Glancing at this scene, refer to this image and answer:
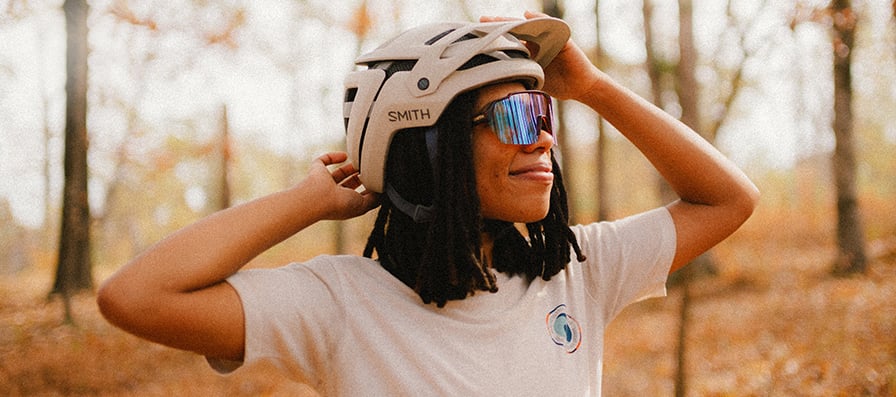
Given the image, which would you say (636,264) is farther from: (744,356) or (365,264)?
(744,356)

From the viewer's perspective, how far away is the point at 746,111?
33156 mm

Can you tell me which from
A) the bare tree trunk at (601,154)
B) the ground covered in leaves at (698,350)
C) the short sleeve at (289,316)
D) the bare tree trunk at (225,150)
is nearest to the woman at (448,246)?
the short sleeve at (289,316)

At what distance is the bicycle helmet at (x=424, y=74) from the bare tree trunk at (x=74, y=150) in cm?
1057

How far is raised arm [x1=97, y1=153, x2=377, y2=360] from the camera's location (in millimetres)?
1578

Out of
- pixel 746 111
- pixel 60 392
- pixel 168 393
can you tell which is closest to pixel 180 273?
pixel 168 393

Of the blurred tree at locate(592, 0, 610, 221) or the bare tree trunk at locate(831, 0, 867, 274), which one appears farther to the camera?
the blurred tree at locate(592, 0, 610, 221)

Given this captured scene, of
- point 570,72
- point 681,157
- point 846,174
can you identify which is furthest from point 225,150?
point 681,157

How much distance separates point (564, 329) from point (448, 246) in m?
0.43

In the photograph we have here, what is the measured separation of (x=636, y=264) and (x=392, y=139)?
33.0 inches

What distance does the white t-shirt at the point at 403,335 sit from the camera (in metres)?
1.70

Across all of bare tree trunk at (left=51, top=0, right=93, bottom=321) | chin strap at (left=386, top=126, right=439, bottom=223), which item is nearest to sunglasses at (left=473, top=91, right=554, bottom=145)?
chin strap at (left=386, top=126, right=439, bottom=223)

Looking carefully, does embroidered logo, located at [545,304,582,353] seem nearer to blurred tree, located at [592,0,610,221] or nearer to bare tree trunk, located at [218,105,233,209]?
blurred tree, located at [592,0,610,221]

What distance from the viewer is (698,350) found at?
9453 mm

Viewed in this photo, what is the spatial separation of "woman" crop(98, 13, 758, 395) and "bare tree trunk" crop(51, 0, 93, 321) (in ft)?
34.6
